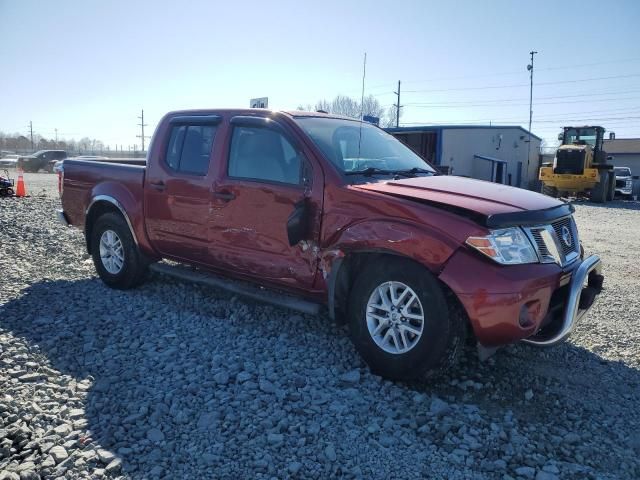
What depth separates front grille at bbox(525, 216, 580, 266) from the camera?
3.45m

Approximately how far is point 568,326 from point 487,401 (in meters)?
0.74

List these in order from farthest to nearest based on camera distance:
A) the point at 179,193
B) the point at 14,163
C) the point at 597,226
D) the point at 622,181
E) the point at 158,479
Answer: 1. the point at 14,163
2. the point at 622,181
3. the point at 597,226
4. the point at 179,193
5. the point at 158,479

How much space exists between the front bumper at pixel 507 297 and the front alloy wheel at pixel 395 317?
0.33 m

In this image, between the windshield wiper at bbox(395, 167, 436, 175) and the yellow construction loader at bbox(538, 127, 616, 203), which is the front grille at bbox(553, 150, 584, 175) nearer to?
the yellow construction loader at bbox(538, 127, 616, 203)

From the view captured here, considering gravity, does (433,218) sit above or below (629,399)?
above

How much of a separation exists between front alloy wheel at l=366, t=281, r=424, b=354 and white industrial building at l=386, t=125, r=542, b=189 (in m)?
17.2

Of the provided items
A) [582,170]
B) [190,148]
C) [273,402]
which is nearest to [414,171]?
[190,148]

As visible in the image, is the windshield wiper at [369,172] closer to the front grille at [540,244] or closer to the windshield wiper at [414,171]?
the windshield wiper at [414,171]

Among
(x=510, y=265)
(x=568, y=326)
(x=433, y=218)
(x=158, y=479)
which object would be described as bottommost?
(x=158, y=479)

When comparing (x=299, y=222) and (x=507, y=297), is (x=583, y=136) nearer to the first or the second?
(x=299, y=222)

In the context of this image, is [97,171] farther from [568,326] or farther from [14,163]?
[14,163]

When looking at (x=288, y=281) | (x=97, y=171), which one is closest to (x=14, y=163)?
(x=97, y=171)

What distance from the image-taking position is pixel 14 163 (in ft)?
128

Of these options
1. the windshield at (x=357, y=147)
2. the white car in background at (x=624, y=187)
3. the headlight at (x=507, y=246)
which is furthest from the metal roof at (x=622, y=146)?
the headlight at (x=507, y=246)
